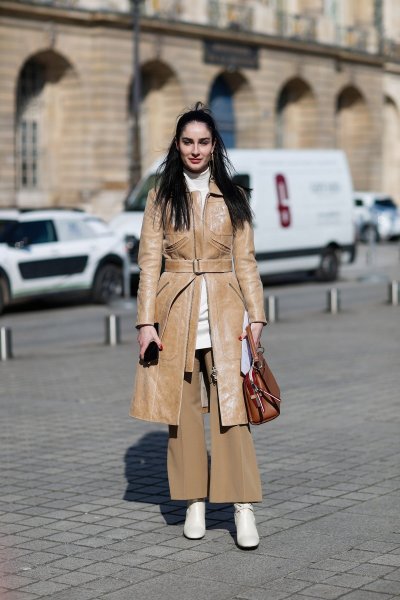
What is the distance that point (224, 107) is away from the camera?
45406 mm

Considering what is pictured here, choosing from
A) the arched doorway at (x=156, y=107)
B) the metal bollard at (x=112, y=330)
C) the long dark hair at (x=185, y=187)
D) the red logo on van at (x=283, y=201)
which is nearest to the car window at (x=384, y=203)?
the arched doorway at (x=156, y=107)

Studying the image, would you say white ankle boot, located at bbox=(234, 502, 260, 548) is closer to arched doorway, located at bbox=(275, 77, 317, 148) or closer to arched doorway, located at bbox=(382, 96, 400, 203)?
arched doorway, located at bbox=(275, 77, 317, 148)

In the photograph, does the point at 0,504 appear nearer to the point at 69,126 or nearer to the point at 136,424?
the point at 136,424

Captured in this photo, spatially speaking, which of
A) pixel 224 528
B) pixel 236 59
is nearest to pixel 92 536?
pixel 224 528

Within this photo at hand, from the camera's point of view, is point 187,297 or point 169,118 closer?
point 187,297

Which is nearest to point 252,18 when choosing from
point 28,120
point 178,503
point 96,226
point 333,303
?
point 28,120

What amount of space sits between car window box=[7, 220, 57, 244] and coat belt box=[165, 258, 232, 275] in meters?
14.8

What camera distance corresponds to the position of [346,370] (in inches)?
512

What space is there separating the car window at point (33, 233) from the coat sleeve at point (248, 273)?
48.8 feet

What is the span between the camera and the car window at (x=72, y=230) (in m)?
22.2

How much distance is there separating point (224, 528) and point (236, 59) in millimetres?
37986

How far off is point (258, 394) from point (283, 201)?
19.3 metres

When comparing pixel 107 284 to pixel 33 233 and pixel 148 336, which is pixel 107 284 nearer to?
pixel 33 233

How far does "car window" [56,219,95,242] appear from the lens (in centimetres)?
2225
